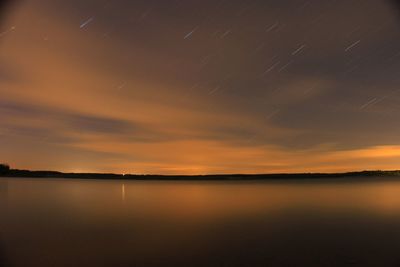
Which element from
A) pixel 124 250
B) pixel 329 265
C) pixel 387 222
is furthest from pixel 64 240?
pixel 387 222

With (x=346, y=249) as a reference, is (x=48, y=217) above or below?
above

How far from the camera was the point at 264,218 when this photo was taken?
139 feet

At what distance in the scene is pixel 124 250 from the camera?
Result: 24.2 metres

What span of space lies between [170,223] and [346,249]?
19.5 meters

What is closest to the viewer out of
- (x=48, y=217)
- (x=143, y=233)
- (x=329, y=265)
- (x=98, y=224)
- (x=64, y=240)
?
(x=329, y=265)

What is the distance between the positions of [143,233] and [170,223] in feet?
24.7

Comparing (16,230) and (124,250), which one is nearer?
(124,250)

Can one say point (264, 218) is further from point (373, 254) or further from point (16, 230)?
point (16, 230)

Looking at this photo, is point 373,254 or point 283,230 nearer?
point 373,254

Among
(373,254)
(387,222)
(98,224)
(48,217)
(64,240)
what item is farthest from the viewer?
(48,217)

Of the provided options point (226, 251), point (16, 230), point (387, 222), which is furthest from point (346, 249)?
point (16, 230)

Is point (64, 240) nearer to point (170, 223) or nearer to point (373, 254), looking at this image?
point (170, 223)

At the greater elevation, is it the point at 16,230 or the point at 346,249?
the point at 16,230

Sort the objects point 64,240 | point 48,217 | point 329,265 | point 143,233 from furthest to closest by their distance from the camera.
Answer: point 48,217 → point 143,233 → point 64,240 → point 329,265
